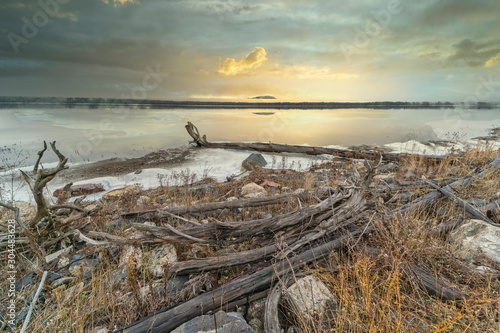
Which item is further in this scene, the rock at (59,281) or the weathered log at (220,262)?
the rock at (59,281)

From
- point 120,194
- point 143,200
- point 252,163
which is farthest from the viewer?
point 252,163

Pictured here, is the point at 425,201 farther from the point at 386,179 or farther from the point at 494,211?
the point at 386,179

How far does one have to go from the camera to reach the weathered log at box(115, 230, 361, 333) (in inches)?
84.4

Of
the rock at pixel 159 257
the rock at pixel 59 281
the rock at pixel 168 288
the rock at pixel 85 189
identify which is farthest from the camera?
the rock at pixel 85 189

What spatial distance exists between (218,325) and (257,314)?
0.49 meters

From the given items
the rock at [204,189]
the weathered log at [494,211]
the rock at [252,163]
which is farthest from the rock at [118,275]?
the rock at [252,163]

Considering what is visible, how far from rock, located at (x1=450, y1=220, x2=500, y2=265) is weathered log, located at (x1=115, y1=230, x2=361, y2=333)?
1.43m

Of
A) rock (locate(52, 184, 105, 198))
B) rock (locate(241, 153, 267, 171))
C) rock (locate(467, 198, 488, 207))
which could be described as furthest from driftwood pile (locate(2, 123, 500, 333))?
rock (locate(241, 153, 267, 171))

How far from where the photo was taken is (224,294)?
2.39 metres

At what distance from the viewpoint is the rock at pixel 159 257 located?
2938 millimetres

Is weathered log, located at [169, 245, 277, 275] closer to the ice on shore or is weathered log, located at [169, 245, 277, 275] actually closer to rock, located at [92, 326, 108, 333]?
rock, located at [92, 326, 108, 333]

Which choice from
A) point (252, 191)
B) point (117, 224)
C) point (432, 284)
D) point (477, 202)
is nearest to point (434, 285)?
point (432, 284)

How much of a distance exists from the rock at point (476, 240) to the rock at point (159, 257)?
3819 mm

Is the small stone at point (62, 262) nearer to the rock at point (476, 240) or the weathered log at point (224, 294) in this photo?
the weathered log at point (224, 294)
